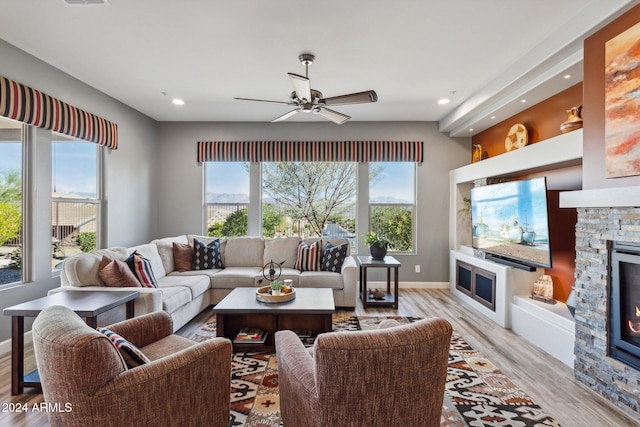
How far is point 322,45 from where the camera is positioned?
2.84 meters

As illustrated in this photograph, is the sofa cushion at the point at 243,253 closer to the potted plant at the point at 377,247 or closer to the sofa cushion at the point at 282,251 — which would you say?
the sofa cushion at the point at 282,251

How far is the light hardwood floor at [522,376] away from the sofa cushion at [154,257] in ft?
2.43

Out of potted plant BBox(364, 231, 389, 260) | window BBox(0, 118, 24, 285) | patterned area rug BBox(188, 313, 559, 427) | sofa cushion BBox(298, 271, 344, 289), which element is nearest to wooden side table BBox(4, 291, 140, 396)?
window BBox(0, 118, 24, 285)

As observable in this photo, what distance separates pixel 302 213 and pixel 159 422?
4.17 meters

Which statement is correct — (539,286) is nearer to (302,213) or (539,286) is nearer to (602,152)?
(602,152)

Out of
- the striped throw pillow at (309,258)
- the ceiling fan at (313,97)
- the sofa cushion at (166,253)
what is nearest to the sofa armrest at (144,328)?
the ceiling fan at (313,97)

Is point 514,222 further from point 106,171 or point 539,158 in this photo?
point 106,171

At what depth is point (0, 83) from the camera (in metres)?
2.71

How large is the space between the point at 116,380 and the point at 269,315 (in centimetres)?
182

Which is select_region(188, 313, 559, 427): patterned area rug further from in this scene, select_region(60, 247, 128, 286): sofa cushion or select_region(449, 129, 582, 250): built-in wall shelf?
select_region(449, 129, 582, 250): built-in wall shelf

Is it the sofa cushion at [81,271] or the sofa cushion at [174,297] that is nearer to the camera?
the sofa cushion at [81,271]

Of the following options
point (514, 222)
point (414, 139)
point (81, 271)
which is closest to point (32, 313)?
point (81, 271)

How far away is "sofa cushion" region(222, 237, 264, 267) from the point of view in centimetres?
466

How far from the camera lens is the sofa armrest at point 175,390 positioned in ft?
4.04
